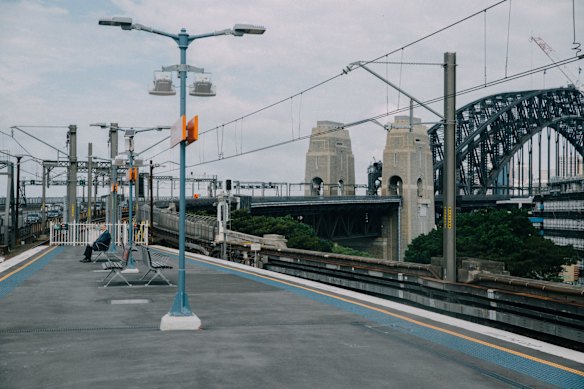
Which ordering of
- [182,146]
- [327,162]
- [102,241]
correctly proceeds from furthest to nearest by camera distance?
[327,162] < [102,241] < [182,146]

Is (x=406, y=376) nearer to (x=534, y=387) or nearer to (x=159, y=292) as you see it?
(x=534, y=387)

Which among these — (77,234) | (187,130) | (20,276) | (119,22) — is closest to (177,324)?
(187,130)

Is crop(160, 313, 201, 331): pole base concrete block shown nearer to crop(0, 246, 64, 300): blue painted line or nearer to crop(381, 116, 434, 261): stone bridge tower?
crop(0, 246, 64, 300): blue painted line

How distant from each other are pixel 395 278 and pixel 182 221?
990cm

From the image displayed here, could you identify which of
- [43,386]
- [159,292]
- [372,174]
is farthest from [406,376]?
[372,174]

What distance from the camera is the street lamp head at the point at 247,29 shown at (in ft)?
44.0

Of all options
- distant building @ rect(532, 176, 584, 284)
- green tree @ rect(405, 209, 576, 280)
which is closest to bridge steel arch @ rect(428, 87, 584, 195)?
distant building @ rect(532, 176, 584, 284)

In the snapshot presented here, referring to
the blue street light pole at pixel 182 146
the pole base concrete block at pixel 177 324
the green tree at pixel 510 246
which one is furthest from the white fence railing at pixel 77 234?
the green tree at pixel 510 246

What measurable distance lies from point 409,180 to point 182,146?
12194cm

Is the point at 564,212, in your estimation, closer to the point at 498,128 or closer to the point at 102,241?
the point at 498,128

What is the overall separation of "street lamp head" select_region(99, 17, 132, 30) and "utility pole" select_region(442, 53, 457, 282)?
8651 millimetres

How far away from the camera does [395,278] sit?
20.3 m

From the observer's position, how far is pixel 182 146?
1191 cm

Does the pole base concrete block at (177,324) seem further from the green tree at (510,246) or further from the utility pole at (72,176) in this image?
the green tree at (510,246)
